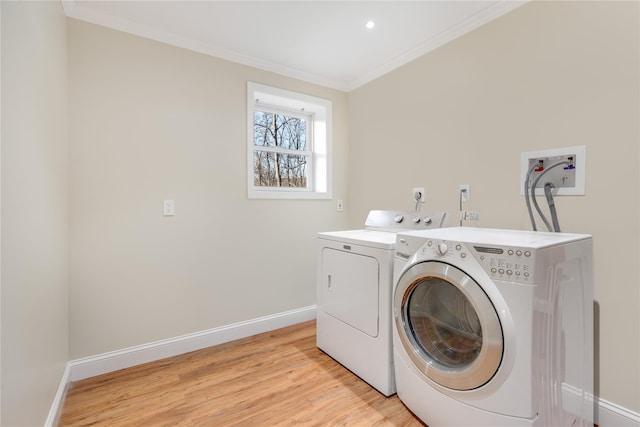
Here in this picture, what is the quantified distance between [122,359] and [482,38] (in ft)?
10.3

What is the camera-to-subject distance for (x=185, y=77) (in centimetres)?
→ 221

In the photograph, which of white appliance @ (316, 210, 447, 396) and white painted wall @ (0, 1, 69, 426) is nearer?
white painted wall @ (0, 1, 69, 426)

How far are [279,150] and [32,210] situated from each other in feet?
6.10

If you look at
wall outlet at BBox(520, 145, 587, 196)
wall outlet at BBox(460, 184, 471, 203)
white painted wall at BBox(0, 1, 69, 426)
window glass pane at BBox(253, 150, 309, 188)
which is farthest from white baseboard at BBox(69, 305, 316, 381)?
wall outlet at BBox(520, 145, 587, 196)

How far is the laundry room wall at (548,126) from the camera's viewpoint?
1.41 meters

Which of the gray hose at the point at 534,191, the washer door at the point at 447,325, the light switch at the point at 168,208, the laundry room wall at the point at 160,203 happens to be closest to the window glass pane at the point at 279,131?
the laundry room wall at the point at 160,203

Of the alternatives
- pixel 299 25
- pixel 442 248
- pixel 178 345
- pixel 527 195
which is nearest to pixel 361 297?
pixel 442 248

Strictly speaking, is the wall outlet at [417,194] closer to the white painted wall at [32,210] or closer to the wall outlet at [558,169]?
the wall outlet at [558,169]

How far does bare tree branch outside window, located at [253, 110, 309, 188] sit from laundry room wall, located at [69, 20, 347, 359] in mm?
282

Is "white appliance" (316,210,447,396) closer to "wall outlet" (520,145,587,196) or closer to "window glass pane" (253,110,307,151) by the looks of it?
"wall outlet" (520,145,587,196)

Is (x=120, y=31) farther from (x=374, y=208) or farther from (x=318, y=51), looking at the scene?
(x=374, y=208)

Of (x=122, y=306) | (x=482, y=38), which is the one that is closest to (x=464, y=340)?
(x=482, y=38)

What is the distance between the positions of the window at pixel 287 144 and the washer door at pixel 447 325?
5.09ft

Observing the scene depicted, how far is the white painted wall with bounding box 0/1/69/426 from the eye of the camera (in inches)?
37.9
